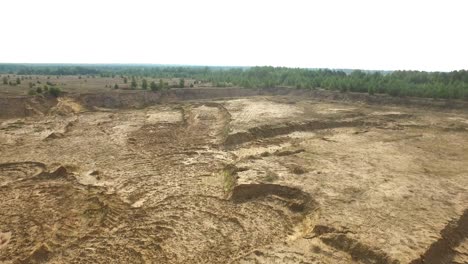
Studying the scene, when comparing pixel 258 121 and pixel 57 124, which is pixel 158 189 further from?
pixel 57 124

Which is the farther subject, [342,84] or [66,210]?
[342,84]

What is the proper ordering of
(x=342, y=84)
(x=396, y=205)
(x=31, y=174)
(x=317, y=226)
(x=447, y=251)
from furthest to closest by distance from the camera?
(x=342, y=84)
(x=31, y=174)
(x=396, y=205)
(x=317, y=226)
(x=447, y=251)

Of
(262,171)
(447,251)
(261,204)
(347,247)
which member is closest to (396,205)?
(447,251)

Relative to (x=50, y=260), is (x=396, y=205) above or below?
above

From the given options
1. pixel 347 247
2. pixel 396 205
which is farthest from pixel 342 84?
pixel 347 247

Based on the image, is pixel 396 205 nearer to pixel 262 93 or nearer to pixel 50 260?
pixel 50 260

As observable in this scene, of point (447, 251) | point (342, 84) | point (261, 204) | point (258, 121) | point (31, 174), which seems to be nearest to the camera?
point (447, 251)
